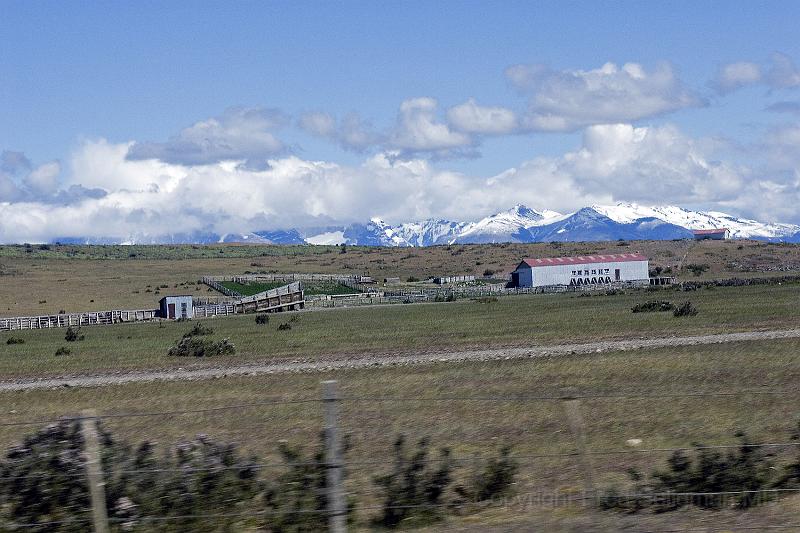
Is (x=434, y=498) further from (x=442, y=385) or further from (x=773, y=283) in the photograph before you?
(x=773, y=283)

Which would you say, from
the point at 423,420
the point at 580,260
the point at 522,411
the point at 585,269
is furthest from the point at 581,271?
the point at 423,420

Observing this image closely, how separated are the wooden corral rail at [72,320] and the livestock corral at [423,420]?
6897 mm

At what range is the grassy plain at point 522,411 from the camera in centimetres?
1256

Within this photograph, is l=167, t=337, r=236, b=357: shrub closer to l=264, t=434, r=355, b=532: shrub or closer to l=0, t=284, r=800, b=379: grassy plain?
l=0, t=284, r=800, b=379: grassy plain

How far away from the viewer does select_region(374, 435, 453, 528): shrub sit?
10.4 meters

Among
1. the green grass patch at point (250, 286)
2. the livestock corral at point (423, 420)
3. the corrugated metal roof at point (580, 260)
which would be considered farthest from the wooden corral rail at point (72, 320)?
the corrugated metal roof at point (580, 260)

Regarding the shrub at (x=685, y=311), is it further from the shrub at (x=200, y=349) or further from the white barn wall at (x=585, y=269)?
the white barn wall at (x=585, y=269)

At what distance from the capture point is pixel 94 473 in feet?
31.0

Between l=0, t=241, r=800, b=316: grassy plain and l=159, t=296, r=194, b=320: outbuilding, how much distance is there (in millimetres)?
19196

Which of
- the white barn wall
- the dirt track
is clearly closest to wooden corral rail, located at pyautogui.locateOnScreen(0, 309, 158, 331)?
the dirt track

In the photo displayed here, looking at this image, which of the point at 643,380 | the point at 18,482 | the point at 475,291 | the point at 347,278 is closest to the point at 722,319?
the point at 643,380

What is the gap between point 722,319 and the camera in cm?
4684

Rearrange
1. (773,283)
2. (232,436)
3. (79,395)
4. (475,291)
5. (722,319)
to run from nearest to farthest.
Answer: (232,436) < (79,395) < (722,319) < (773,283) < (475,291)

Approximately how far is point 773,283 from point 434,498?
88279mm
